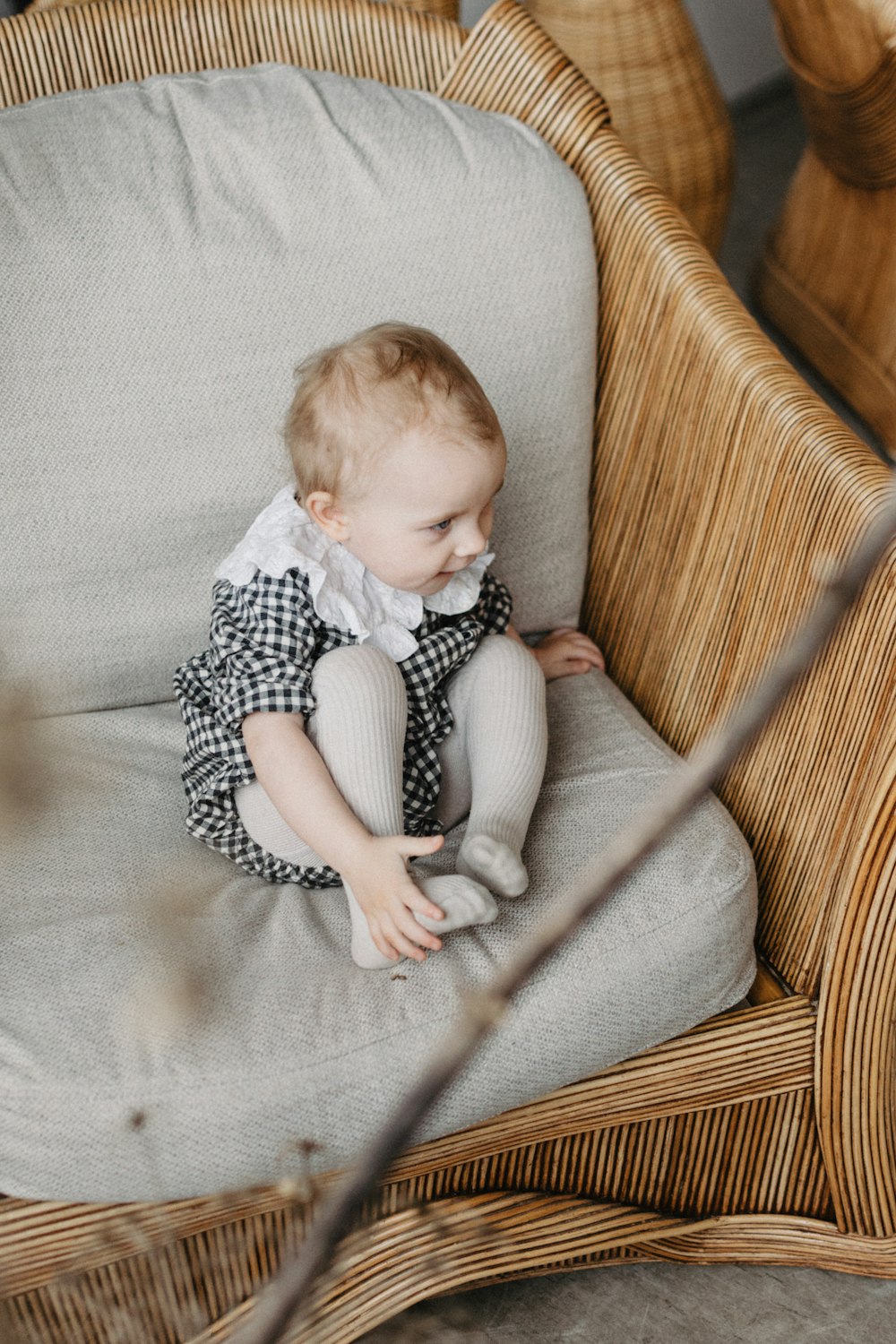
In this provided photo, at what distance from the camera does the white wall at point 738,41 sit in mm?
2875

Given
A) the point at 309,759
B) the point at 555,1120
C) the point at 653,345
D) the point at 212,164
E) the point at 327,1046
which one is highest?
the point at 212,164

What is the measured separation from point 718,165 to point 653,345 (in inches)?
35.6

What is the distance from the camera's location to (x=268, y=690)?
1013 millimetres

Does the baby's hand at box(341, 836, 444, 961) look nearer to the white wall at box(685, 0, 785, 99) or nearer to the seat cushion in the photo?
the seat cushion

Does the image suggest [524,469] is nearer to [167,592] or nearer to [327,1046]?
[167,592]

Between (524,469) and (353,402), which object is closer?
(353,402)

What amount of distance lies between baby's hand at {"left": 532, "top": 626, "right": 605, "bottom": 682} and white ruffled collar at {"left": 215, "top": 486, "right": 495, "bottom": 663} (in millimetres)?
171

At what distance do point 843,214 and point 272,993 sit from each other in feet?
6.22

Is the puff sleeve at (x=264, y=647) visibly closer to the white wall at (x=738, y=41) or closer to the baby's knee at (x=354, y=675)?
the baby's knee at (x=354, y=675)

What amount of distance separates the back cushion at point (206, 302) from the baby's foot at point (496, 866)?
40 cm

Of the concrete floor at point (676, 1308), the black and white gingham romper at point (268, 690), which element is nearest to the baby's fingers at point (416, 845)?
the black and white gingham romper at point (268, 690)

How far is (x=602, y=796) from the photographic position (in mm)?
1100

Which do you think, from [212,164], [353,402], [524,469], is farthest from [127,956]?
[212,164]

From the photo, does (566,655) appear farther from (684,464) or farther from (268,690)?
(268,690)
